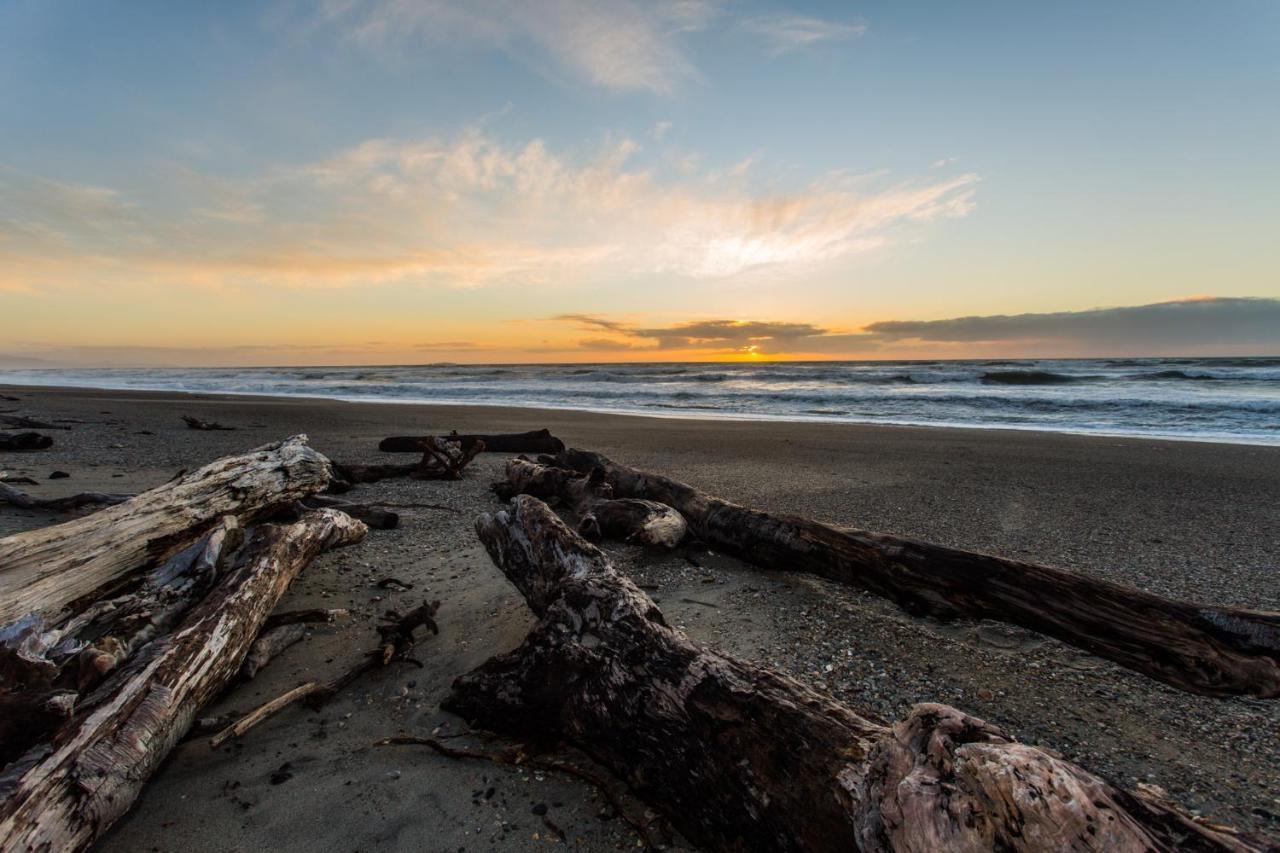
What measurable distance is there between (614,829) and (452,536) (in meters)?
3.61

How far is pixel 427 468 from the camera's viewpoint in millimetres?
7809

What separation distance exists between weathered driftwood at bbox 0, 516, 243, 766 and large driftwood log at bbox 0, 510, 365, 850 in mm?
137

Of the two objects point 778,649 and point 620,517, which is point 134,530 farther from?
point 778,649

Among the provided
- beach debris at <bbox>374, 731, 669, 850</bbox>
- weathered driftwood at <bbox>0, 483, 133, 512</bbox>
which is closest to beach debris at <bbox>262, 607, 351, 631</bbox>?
beach debris at <bbox>374, 731, 669, 850</bbox>

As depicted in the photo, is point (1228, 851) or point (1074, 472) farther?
point (1074, 472)

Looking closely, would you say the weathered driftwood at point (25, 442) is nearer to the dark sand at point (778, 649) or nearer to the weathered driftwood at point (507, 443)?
the dark sand at point (778, 649)

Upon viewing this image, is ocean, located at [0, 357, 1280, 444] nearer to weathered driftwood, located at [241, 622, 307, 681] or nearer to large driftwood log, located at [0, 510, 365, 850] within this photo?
weathered driftwood, located at [241, 622, 307, 681]

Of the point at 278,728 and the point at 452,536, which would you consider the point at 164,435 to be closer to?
the point at 452,536

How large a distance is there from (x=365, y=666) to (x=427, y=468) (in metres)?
5.13

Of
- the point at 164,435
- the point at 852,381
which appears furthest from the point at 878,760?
the point at 852,381

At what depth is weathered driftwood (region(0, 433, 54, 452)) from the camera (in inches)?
350

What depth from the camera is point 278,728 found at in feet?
8.29

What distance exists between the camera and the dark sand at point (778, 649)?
6.86ft

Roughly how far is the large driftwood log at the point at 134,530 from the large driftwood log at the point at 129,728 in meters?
0.80
